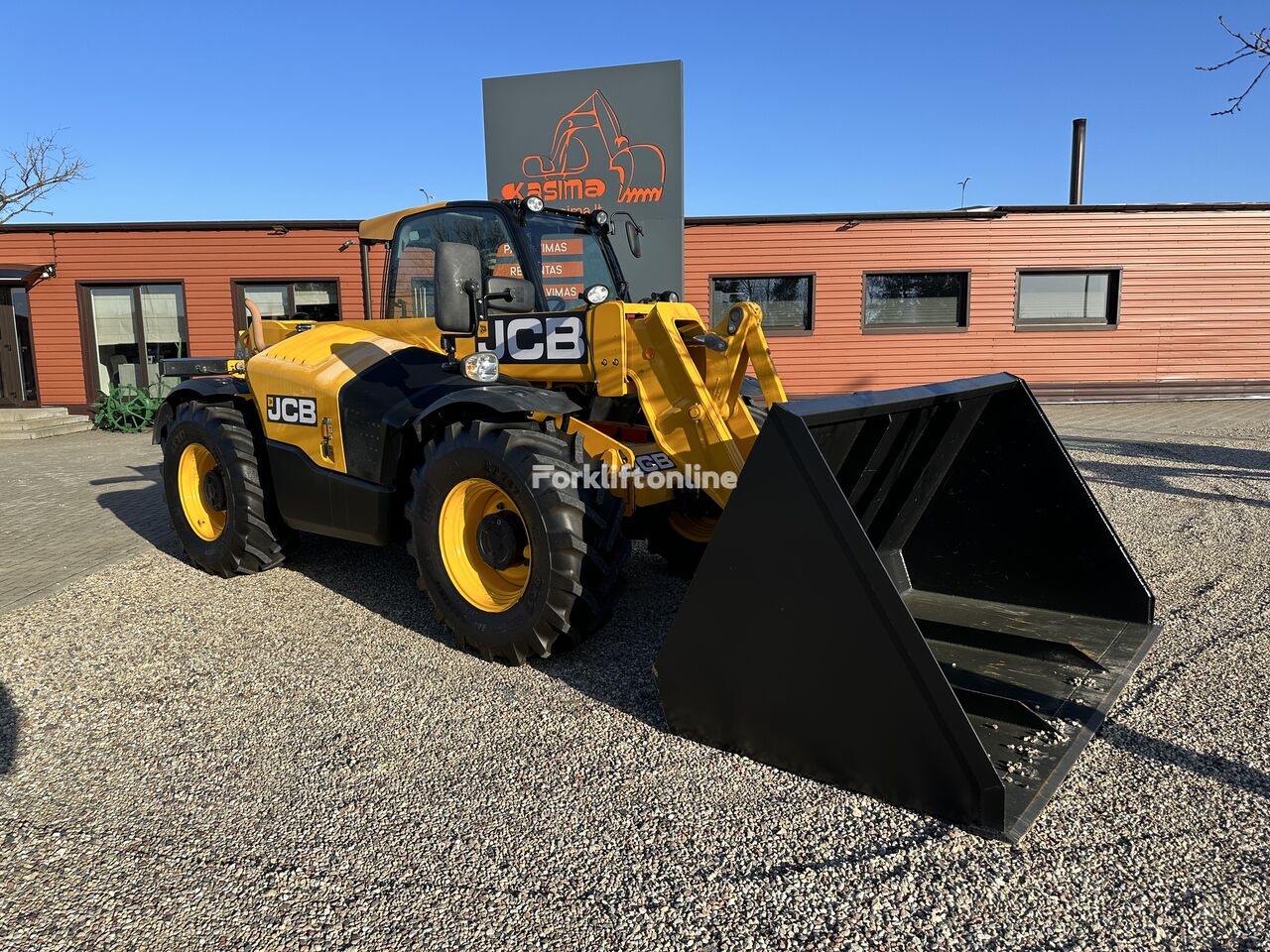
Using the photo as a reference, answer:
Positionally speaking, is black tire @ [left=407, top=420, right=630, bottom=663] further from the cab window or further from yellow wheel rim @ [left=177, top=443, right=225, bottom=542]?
yellow wheel rim @ [left=177, top=443, right=225, bottom=542]

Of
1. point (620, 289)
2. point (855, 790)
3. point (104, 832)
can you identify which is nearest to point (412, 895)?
point (104, 832)

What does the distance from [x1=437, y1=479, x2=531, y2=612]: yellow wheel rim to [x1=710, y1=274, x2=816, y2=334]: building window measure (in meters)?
12.4

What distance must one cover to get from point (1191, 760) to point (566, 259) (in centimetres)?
402

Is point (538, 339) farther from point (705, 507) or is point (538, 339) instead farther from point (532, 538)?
point (705, 507)

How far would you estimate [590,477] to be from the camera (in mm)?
3770

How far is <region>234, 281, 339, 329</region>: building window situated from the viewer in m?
15.6

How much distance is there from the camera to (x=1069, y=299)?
16156 millimetres

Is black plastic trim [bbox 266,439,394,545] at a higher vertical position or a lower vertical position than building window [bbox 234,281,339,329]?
lower

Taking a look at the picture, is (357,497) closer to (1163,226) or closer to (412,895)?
(412,895)

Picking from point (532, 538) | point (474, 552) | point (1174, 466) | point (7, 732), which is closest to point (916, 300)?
point (1174, 466)

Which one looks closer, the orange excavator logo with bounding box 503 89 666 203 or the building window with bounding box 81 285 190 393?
the orange excavator logo with bounding box 503 89 666 203

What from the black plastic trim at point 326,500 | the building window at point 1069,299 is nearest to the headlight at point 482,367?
the black plastic trim at point 326,500

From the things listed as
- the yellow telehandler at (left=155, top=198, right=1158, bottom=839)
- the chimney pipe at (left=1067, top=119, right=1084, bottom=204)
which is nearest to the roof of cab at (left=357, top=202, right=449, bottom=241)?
the yellow telehandler at (left=155, top=198, right=1158, bottom=839)

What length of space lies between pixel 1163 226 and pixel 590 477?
54.7 feet
